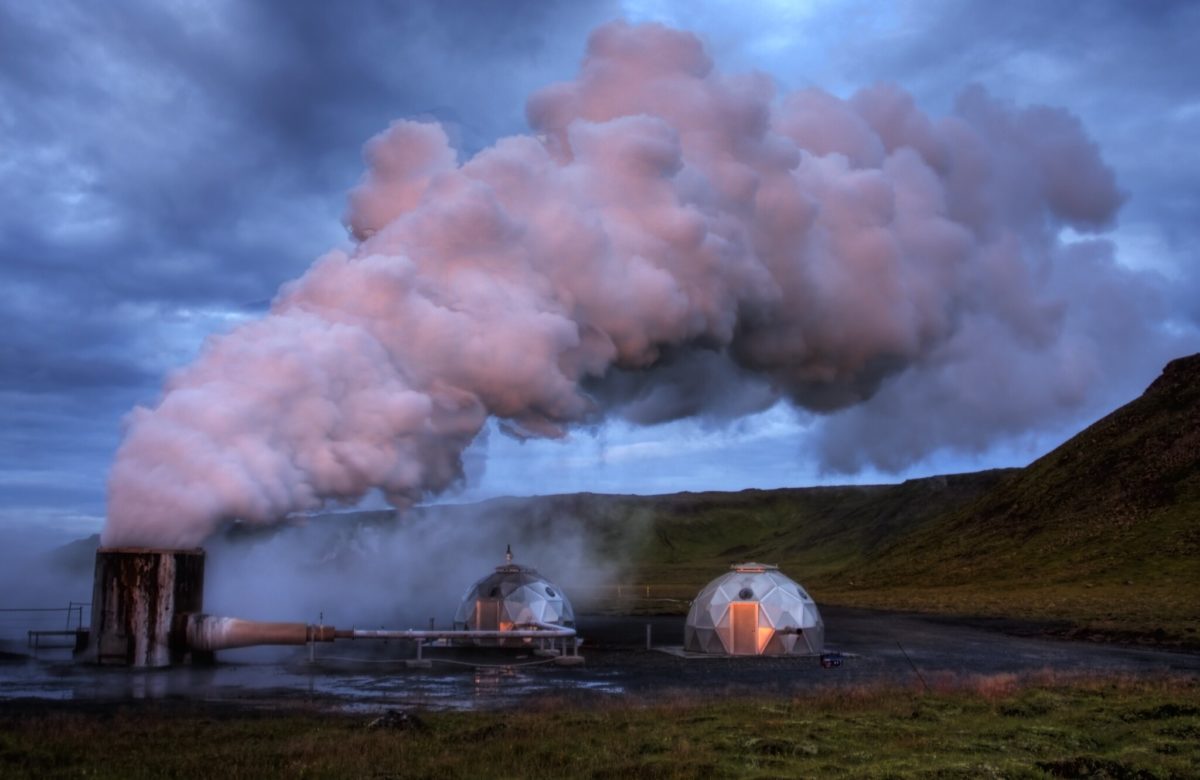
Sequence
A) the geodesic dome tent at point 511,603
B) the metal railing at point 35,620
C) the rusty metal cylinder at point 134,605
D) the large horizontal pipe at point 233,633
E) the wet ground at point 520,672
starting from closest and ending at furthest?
the wet ground at point 520,672
the rusty metal cylinder at point 134,605
the large horizontal pipe at point 233,633
the geodesic dome tent at point 511,603
the metal railing at point 35,620

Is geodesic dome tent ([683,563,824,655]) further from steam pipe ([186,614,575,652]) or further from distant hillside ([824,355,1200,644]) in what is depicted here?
distant hillside ([824,355,1200,644])

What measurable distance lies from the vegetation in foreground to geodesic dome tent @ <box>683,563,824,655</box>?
21.4 meters

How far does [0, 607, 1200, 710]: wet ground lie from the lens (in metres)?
35.5

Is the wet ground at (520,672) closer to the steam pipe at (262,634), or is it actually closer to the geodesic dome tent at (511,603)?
the steam pipe at (262,634)

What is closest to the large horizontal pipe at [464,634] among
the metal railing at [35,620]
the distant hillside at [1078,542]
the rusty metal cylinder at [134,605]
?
the rusty metal cylinder at [134,605]

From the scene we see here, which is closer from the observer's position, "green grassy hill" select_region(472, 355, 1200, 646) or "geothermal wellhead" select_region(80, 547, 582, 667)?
"geothermal wellhead" select_region(80, 547, 582, 667)

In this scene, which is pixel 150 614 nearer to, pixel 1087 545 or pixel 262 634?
pixel 262 634

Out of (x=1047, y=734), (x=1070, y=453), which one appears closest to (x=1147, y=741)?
(x=1047, y=734)

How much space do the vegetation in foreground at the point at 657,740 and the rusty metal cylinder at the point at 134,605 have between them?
28.9 feet

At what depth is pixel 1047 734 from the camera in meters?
26.4

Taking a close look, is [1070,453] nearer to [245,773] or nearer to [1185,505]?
[1185,505]

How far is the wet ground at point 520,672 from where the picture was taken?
3547 centimetres

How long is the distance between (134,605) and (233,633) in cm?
405

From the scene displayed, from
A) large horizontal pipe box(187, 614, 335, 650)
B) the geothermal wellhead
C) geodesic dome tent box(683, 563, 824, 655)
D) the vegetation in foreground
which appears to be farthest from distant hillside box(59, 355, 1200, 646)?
the geothermal wellhead
